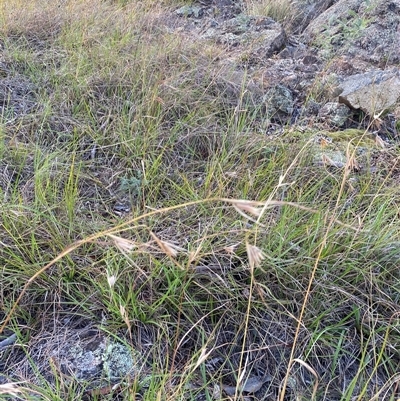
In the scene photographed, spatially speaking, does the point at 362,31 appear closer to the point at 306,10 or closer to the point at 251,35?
the point at 251,35

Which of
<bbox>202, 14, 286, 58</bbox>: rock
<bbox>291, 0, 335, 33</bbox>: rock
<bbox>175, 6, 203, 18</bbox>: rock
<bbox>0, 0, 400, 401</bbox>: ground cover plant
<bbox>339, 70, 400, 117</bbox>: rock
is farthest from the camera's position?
<bbox>291, 0, 335, 33</bbox>: rock

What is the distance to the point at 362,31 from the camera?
12.3 feet

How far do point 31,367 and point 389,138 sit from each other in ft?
7.37

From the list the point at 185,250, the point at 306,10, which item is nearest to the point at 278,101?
the point at 185,250

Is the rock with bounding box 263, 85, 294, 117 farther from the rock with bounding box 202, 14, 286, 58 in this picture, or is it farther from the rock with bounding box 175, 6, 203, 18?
the rock with bounding box 175, 6, 203, 18

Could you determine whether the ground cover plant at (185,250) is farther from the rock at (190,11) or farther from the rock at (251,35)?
the rock at (190,11)

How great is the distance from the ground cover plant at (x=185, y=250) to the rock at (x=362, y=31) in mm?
1597

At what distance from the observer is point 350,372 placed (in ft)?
4.64

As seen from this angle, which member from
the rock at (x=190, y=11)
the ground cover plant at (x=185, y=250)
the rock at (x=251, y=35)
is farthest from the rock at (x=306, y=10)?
the ground cover plant at (x=185, y=250)

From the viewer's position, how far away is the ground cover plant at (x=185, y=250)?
4.36 feet

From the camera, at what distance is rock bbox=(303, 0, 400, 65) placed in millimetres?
3600

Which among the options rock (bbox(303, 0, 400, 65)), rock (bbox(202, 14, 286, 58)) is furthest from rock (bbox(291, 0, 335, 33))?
rock (bbox(202, 14, 286, 58))

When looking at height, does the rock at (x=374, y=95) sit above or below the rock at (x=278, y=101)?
above

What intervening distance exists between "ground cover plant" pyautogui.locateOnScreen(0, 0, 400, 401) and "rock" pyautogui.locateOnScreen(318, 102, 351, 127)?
15.8 inches
